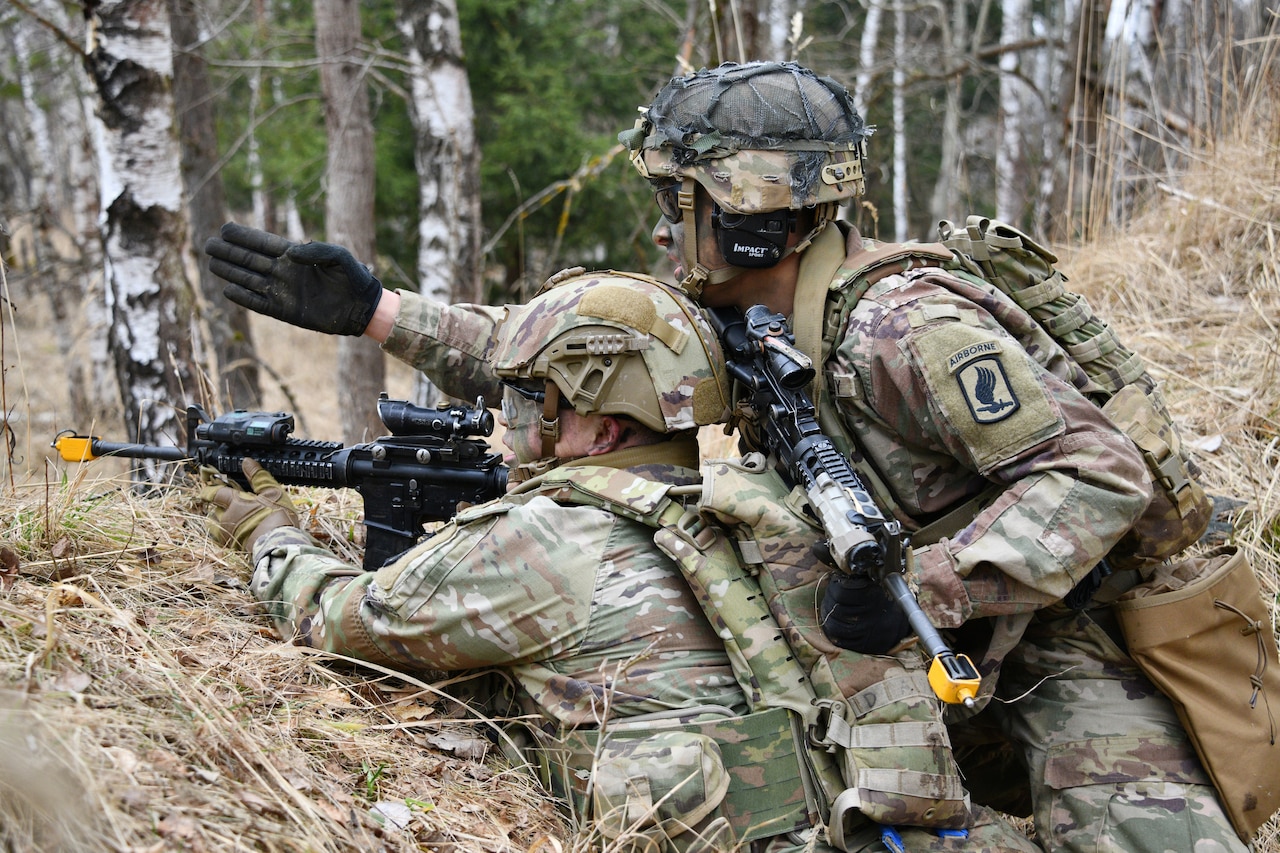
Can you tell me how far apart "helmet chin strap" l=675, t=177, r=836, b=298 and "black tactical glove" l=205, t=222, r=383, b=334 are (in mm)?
1212

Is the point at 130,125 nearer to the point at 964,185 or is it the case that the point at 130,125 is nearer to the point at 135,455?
the point at 135,455

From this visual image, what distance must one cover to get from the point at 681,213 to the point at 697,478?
2.86 feet

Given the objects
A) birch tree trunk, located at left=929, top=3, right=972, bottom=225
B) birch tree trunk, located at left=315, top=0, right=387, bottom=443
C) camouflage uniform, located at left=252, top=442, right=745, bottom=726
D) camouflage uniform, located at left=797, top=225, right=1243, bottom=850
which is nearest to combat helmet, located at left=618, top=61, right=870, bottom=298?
camouflage uniform, located at left=797, top=225, right=1243, bottom=850

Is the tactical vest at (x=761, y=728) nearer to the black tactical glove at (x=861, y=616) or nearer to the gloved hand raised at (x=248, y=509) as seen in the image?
the black tactical glove at (x=861, y=616)

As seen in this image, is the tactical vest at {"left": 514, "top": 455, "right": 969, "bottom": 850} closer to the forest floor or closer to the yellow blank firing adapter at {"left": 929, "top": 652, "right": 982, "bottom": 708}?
the forest floor

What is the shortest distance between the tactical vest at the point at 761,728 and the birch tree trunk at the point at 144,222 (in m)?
2.90

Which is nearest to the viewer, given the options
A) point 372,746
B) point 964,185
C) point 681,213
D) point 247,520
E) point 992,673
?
point 372,746

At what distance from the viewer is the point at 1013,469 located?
9.02 feet

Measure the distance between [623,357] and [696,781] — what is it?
3.78 feet

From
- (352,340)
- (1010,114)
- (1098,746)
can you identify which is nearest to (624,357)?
(1098,746)

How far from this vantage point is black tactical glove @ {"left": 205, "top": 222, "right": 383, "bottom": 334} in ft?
11.8

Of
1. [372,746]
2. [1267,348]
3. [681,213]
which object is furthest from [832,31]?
[372,746]

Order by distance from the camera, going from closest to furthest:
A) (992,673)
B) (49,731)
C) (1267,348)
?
(49,731) → (992,673) → (1267,348)

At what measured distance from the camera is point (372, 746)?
2746mm
